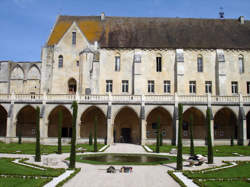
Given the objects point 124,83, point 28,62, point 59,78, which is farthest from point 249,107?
point 28,62

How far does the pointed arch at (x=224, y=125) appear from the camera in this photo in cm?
3869

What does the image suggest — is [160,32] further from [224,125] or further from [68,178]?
[68,178]

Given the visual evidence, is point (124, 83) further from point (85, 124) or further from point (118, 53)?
point (85, 124)

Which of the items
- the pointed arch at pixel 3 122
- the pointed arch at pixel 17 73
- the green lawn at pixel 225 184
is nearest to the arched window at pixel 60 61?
the pointed arch at pixel 17 73

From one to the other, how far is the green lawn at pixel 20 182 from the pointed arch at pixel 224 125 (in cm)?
3008

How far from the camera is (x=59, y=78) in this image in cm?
4212

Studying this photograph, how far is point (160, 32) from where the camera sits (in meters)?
44.6

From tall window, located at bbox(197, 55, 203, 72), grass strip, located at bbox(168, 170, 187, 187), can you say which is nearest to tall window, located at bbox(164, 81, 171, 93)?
tall window, located at bbox(197, 55, 203, 72)

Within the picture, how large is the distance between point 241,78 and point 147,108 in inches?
639

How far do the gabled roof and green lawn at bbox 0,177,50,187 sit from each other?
101ft

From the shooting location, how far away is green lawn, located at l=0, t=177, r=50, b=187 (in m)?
12.3

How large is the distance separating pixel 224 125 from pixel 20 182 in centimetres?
3175

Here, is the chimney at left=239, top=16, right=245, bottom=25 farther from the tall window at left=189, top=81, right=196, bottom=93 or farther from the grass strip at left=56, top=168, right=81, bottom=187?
the grass strip at left=56, top=168, right=81, bottom=187

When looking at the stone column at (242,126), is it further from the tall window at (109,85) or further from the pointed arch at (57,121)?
the pointed arch at (57,121)
